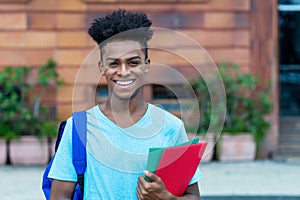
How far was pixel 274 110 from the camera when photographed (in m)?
10.6

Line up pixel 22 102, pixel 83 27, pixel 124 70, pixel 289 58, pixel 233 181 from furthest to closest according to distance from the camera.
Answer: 1. pixel 289 58
2. pixel 83 27
3. pixel 22 102
4. pixel 233 181
5. pixel 124 70

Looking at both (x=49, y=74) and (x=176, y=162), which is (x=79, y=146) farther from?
(x=49, y=74)

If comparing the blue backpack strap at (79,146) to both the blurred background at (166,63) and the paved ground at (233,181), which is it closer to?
the paved ground at (233,181)

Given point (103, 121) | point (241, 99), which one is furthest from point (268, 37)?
point (103, 121)

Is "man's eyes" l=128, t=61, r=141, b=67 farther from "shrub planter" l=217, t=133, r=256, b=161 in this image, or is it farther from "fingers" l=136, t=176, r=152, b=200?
"shrub planter" l=217, t=133, r=256, b=161

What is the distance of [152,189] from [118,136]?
0.88 ft

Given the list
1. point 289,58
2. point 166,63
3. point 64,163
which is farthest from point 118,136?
point 289,58

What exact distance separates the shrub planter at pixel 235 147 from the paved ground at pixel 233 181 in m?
0.16

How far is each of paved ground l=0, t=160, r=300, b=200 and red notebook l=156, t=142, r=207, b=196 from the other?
16.2 ft

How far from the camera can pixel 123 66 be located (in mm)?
2309

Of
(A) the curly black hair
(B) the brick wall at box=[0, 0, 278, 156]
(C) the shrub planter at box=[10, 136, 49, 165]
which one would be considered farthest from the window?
(A) the curly black hair

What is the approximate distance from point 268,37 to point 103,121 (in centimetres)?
850

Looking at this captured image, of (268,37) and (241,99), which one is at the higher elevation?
(268,37)

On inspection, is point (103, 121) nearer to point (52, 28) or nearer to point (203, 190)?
point (203, 190)
